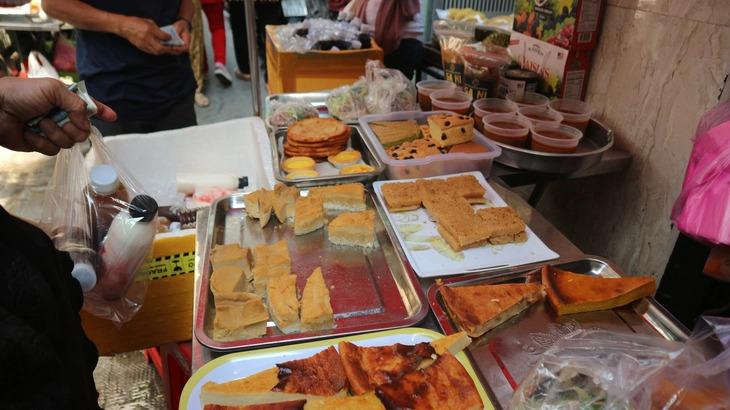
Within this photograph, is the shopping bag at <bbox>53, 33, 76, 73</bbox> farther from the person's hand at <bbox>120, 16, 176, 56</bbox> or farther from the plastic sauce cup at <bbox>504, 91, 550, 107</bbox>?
the plastic sauce cup at <bbox>504, 91, 550, 107</bbox>

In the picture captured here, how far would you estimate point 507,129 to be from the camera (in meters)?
2.21

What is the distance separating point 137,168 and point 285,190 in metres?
1.22

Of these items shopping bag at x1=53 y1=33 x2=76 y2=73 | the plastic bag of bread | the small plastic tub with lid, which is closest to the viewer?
the plastic bag of bread

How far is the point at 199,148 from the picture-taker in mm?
2691

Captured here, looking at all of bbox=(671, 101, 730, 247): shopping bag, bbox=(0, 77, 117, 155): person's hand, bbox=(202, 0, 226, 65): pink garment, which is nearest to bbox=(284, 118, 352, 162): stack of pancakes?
bbox=(0, 77, 117, 155): person's hand

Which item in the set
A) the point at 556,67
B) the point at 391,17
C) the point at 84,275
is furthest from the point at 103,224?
the point at 391,17

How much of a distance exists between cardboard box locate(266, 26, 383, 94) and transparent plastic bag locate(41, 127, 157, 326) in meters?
1.86

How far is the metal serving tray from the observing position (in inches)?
51.0

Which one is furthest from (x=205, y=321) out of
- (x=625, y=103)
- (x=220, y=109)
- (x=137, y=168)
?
(x=220, y=109)

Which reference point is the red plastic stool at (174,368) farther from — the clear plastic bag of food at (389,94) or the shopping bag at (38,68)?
the shopping bag at (38,68)

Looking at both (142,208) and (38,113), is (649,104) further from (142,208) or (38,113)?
(38,113)

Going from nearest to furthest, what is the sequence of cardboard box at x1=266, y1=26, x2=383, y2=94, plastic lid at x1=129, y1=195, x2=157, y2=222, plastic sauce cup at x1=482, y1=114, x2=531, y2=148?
plastic lid at x1=129, y1=195, x2=157, y2=222 < plastic sauce cup at x1=482, y1=114, x2=531, y2=148 < cardboard box at x1=266, y1=26, x2=383, y2=94

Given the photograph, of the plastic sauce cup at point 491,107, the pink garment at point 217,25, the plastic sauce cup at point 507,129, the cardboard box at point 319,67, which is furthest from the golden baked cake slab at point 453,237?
the pink garment at point 217,25

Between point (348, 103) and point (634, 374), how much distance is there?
6.72ft
